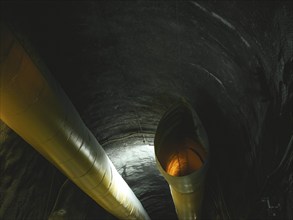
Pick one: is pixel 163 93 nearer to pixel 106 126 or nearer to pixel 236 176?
pixel 106 126

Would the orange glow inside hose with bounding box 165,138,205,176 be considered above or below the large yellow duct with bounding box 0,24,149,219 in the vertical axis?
above

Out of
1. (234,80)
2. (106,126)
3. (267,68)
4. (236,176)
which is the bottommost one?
(236,176)

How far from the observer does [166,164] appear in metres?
4.34

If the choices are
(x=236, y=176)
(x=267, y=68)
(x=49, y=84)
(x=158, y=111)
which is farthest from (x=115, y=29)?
(x=236, y=176)

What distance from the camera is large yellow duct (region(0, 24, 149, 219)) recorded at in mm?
1737

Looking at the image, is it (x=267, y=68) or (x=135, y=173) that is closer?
(x=267, y=68)

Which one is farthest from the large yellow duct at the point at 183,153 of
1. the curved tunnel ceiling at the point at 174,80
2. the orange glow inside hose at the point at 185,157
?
the curved tunnel ceiling at the point at 174,80

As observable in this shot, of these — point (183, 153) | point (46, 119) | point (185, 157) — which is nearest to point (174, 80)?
point (183, 153)

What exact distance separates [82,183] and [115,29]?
1.61m

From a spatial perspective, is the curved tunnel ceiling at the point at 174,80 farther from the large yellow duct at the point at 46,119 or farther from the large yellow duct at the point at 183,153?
the large yellow duct at the point at 183,153

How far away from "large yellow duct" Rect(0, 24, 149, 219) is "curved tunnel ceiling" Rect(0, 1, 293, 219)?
281mm

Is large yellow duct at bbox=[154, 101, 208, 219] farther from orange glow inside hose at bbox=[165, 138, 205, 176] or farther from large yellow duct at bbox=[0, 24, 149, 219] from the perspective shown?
large yellow duct at bbox=[0, 24, 149, 219]

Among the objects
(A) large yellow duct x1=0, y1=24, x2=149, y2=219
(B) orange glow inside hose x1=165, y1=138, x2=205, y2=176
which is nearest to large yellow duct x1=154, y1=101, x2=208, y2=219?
(B) orange glow inside hose x1=165, y1=138, x2=205, y2=176

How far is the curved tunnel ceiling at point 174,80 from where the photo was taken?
2369 mm
